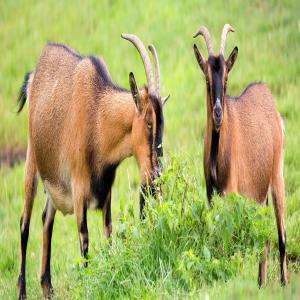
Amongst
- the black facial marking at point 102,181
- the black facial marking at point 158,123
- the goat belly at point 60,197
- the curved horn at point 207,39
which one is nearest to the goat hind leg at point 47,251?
the goat belly at point 60,197

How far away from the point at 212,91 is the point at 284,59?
5859 millimetres

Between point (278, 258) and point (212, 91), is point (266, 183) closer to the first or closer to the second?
point (278, 258)

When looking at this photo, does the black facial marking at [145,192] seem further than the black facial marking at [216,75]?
Yes

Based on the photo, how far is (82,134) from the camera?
866 centimetres

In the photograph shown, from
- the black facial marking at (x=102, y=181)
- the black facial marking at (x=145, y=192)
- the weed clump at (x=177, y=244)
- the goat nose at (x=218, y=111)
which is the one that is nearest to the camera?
the weed clump at (x=177, y=244)

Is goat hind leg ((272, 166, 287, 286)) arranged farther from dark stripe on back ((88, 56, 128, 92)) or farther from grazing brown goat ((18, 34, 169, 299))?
dark stripe on back ((88, 56, 128, 92))

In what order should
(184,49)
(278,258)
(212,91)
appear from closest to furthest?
(212,91), (278,258), (184,49)

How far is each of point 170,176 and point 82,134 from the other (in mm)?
1549

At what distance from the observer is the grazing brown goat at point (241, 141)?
25.4ft

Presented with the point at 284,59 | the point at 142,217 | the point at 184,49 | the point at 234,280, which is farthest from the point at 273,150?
the point at 184,49

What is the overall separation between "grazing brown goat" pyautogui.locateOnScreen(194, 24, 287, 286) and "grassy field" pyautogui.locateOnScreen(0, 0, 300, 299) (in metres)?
0.27

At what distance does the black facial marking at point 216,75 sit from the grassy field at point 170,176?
1.88 feet

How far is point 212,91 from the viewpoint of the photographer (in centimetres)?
767

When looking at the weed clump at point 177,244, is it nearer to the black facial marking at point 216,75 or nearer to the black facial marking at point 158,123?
the black facial marking at point 158,123
